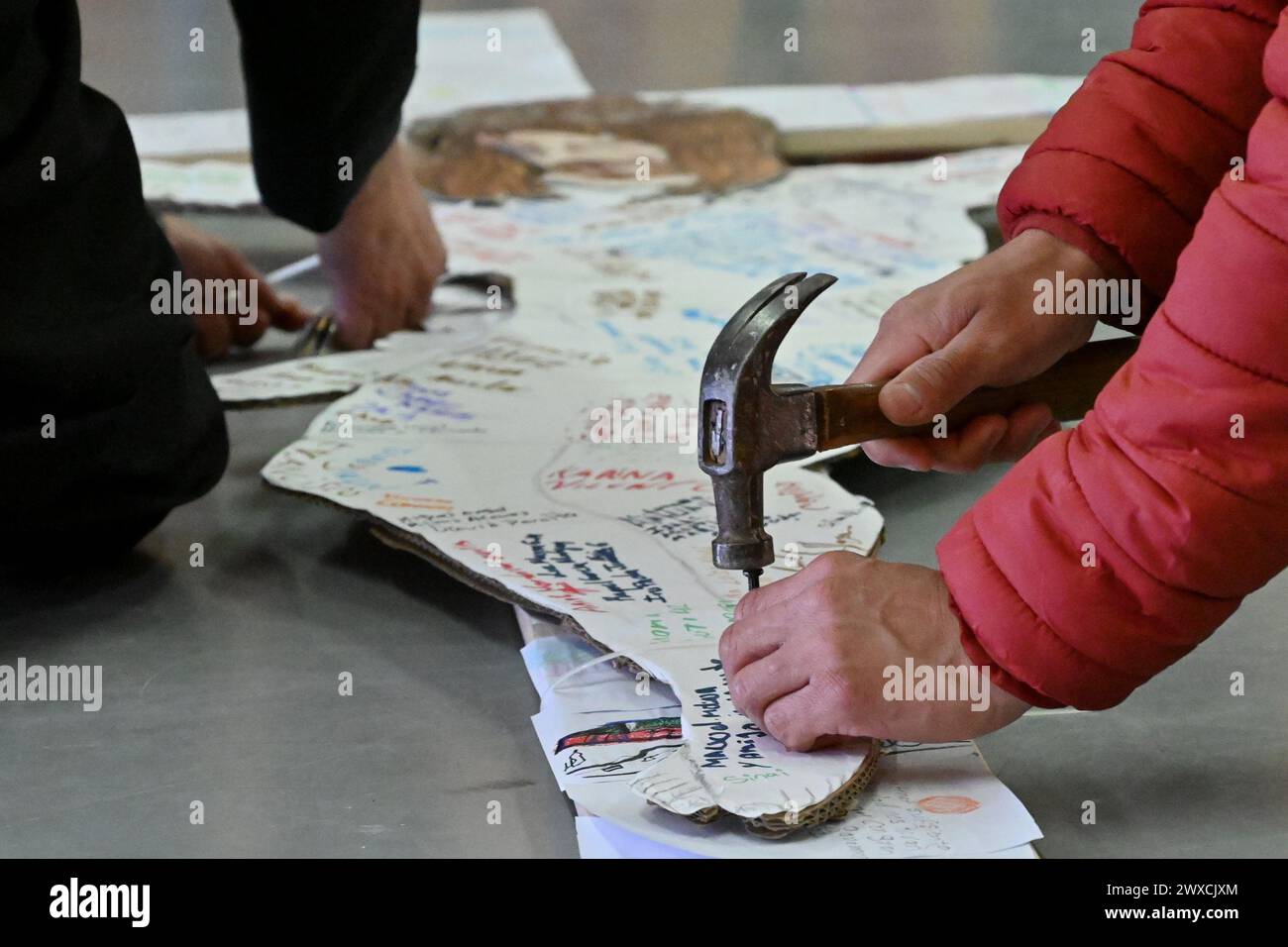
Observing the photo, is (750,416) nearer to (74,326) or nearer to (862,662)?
(862,662)

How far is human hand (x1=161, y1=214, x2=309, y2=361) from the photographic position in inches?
73.7

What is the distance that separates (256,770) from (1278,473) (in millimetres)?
648

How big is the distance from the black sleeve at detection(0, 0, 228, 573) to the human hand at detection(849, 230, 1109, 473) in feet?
1.88

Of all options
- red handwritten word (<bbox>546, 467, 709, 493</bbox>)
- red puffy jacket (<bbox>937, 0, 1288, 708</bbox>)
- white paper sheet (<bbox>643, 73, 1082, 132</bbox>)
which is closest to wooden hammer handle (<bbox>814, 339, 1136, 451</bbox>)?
red puffy jacket (<bbox>937, 0, 1288, 708</bbox>)

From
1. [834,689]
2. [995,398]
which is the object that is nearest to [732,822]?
[834,689]

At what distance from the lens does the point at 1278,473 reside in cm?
81

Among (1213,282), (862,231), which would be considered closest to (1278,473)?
(1213,282)

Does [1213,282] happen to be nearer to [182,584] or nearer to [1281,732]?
[1281,732]

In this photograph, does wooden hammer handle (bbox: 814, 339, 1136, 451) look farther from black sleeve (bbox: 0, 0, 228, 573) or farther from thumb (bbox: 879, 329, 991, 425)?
black sleeve (bbox: 0, 0, 228, 573)

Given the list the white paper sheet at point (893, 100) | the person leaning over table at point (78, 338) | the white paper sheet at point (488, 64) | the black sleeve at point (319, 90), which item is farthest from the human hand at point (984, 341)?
the white paper sheet at point (488, 64)

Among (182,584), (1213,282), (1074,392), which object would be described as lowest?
(182,584)
